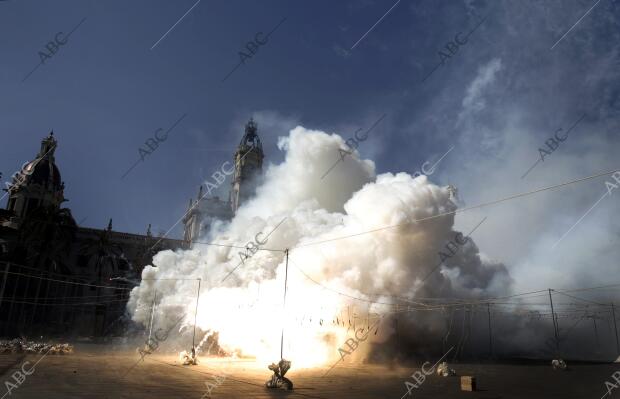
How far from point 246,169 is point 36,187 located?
137 feet

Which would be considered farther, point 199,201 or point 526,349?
point 199,201

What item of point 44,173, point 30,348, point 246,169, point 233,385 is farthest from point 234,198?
point 233,385

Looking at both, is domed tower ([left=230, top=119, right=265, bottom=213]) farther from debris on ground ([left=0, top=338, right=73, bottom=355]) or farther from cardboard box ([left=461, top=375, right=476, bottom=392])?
cardboard box ([left=461, top=375, right=476, bottom=392])

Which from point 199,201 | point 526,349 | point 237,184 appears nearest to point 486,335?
point 526,349

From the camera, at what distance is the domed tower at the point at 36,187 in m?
70.1

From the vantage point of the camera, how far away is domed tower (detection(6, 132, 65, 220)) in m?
70.1

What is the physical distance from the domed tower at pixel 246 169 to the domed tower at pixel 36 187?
1361 inches

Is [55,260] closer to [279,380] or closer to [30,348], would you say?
[30,348]

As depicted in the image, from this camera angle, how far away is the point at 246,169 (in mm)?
96375

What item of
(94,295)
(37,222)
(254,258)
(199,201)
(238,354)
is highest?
(199,201)

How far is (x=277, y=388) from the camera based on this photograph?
24.1 meters

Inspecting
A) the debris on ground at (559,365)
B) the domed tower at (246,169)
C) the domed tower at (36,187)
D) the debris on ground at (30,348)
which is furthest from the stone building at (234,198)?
the debris on ground at (559,365)

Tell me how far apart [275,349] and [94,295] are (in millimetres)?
46573

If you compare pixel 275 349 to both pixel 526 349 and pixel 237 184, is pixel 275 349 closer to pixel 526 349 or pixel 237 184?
pixel 237 184
